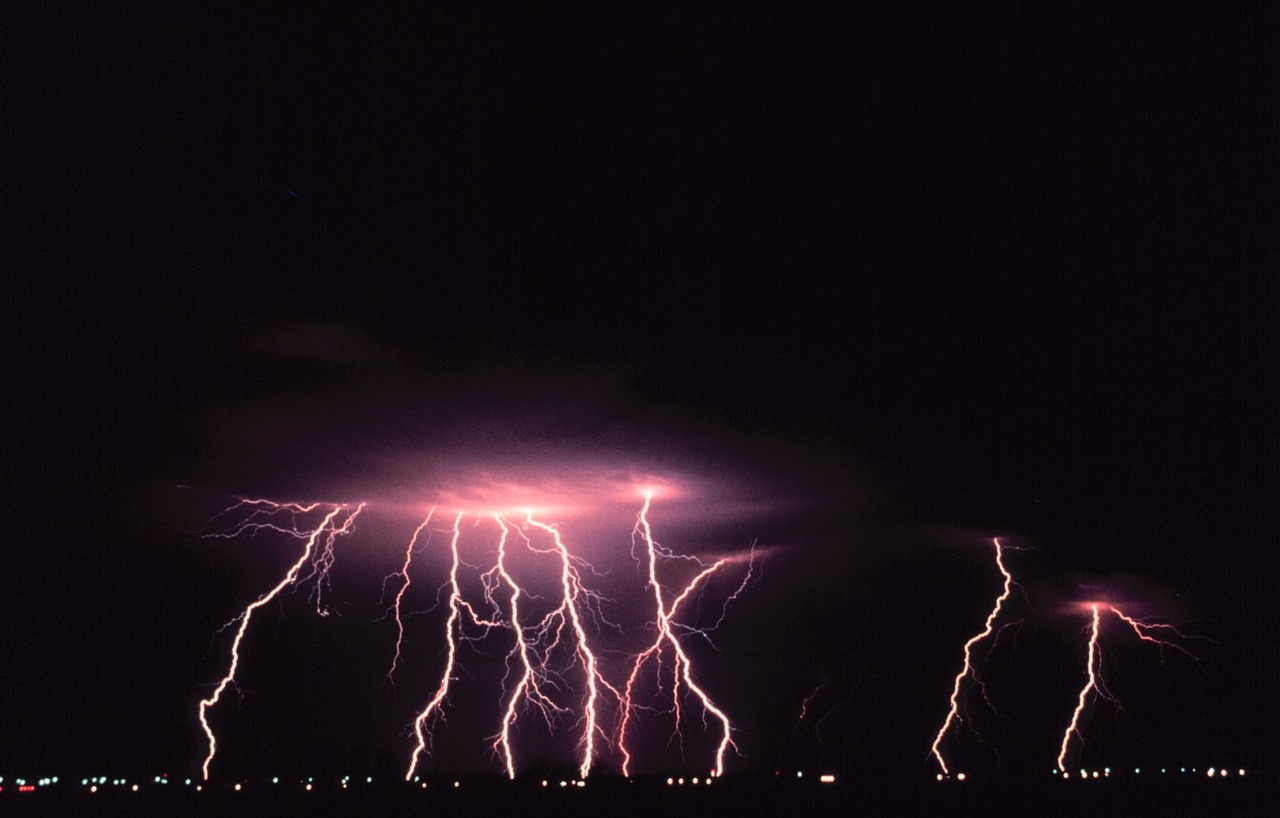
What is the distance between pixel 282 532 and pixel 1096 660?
9963mm

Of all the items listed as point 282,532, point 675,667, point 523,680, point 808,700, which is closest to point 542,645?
point 523,680

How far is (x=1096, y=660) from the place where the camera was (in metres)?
10.7

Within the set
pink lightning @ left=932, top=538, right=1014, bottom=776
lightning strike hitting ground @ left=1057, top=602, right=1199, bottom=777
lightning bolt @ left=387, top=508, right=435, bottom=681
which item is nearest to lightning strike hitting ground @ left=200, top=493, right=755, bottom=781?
lightning bolt @ left=387, top=508, right=435, bottom=681

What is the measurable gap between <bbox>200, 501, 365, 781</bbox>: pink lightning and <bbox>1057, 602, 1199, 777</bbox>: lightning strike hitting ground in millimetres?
9002

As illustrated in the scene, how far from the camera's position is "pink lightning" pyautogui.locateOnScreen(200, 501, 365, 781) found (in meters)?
8.62

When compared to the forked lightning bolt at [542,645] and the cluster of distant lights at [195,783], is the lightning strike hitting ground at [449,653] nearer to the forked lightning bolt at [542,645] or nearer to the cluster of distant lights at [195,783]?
the forked lightning bolt at [542,645]

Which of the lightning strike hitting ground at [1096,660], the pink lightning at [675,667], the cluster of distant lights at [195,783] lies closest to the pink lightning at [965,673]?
the lightning strike hitting ground at [1096,660]

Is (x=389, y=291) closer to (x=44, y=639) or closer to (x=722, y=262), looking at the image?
(x=722, y=262)

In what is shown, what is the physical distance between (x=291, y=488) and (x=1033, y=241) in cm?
698

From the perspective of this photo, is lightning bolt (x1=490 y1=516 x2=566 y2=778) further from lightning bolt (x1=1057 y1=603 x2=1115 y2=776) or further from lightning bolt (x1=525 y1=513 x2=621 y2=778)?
lightning bolt (x1=1057 y1=603 x2=1115 y2=776)

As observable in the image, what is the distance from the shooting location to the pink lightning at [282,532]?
28.3ft

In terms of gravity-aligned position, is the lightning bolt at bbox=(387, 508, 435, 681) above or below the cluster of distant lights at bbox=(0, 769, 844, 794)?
above

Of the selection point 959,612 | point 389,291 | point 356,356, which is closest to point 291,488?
point 356,356

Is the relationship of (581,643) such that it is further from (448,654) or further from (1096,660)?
(1096,660)
